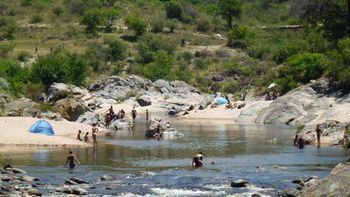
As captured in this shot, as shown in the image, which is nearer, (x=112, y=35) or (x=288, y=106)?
(x=288, y=106)

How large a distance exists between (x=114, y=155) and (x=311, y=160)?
13288mm

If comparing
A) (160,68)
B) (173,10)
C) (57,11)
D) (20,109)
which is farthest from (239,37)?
(20,109)

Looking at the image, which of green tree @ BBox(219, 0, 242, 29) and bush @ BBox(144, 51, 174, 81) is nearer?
bush @ BBox(144, 51, 174, 81)

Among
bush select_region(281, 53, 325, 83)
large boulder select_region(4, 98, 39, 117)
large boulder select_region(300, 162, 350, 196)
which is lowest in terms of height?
large boulder select_region(300, 162, 350, 196)

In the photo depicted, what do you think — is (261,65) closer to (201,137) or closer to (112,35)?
(112,35)

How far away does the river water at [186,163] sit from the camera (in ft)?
123

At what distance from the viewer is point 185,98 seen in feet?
367

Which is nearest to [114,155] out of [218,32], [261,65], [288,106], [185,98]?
[288,106]

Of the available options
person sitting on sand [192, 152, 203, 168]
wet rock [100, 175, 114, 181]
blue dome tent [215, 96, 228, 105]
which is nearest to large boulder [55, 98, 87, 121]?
blue dome tent [215, 96, 228, 105]

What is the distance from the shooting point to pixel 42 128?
59.7m

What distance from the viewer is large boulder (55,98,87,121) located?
2958 inches

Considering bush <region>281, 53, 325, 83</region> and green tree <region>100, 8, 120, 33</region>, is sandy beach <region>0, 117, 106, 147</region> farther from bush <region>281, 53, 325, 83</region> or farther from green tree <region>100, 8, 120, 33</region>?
green tree <region>100, 8, 120, 33</region>

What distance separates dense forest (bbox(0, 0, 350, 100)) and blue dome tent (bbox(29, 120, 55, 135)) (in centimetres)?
2225

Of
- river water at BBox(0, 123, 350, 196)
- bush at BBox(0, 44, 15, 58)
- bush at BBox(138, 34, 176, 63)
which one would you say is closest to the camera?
river water at BBox(0, 123, 350, 196)
